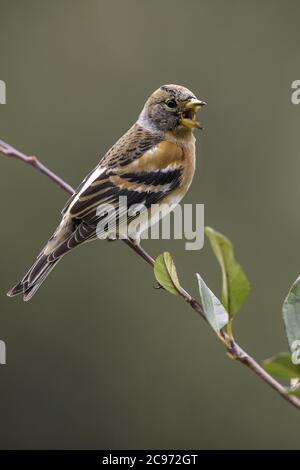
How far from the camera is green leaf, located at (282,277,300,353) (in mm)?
1171

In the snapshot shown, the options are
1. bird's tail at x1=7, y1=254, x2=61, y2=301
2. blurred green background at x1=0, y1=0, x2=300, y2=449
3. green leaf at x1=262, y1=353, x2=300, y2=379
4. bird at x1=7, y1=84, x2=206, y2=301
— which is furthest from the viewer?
blurred green background at x1=0, y1=0, x2=300, y2=449

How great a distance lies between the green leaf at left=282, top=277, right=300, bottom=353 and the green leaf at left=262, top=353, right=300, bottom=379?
13 centimetres

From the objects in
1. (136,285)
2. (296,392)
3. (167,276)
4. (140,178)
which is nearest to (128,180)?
(140,178)

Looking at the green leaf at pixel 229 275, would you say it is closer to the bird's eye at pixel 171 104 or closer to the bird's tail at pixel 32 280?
the bird's tail at pixel 32 280

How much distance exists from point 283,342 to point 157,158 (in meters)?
3.00

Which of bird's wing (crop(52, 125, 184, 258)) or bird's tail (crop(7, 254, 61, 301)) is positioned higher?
bird's wing (crop(52, 125, 184, 258))

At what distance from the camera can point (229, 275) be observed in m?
1.13

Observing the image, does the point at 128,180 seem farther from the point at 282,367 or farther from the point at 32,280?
the point at 282,367

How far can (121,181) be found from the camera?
2.91 m

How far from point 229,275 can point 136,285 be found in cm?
519

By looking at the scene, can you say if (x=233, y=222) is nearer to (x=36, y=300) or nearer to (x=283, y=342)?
(x=283, y=342)

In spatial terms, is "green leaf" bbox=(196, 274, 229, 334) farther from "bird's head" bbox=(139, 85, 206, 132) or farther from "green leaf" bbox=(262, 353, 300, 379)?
"bird's head" bbox=(139, 85, 206, 132)

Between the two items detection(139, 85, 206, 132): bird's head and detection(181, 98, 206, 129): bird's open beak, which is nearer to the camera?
detection(181, 98, 206, 129): bird's open beak

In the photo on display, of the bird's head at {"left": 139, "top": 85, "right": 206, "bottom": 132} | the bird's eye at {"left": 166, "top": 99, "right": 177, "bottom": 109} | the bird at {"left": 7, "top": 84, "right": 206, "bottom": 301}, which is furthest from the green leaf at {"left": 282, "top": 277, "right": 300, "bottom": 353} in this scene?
the bird's eye at {"left": 166, "top": 99, "right": 177, "bottom": 109}
